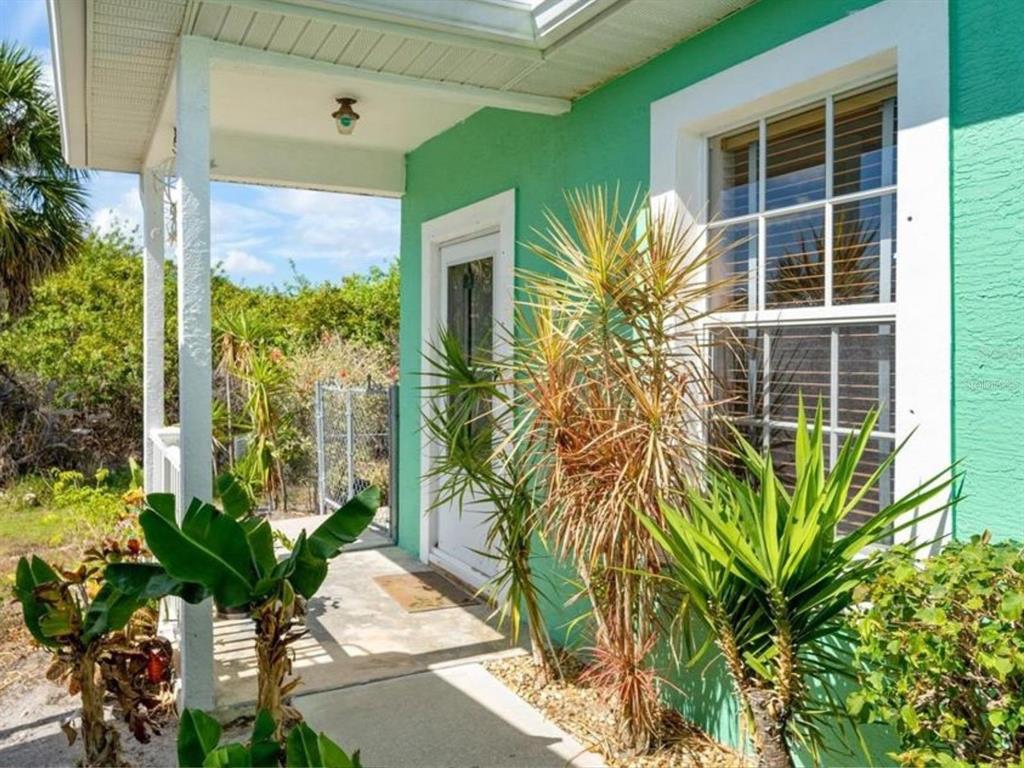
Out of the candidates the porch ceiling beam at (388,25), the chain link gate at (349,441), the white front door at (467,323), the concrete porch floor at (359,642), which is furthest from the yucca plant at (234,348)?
the porch ceiling beam at (388,25)

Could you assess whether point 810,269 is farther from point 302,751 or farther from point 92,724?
point 92,724

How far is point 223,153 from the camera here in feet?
23.7

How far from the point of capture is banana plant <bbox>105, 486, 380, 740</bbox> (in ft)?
11.1

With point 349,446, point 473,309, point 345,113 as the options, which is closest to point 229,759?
point 345,113

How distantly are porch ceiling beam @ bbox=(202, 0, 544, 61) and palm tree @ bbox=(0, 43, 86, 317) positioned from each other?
710cm

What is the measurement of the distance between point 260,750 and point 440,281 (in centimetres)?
531

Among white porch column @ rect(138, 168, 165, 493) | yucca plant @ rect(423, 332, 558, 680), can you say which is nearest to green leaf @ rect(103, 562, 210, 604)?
yucca plant @ rect(423, 332, 558, 680)

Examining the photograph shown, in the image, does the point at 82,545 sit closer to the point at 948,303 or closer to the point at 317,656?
the point at 317,656

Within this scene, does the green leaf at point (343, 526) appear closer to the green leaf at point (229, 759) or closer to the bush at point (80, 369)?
the green leaf at point (229, 759)

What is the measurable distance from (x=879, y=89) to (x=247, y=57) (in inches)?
124

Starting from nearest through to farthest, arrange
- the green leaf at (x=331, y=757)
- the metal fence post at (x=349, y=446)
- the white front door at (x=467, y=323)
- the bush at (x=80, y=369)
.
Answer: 1. the green leaf at (x=331, y=757)
2. the white front door at (x=467, y=323)
3. the metal fence post at (x=349, y=446)
4. the bush at (x=80, y=369)

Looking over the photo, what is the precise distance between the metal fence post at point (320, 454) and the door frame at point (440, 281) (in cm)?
335

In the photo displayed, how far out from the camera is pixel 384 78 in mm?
4676

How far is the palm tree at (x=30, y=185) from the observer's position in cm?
961
